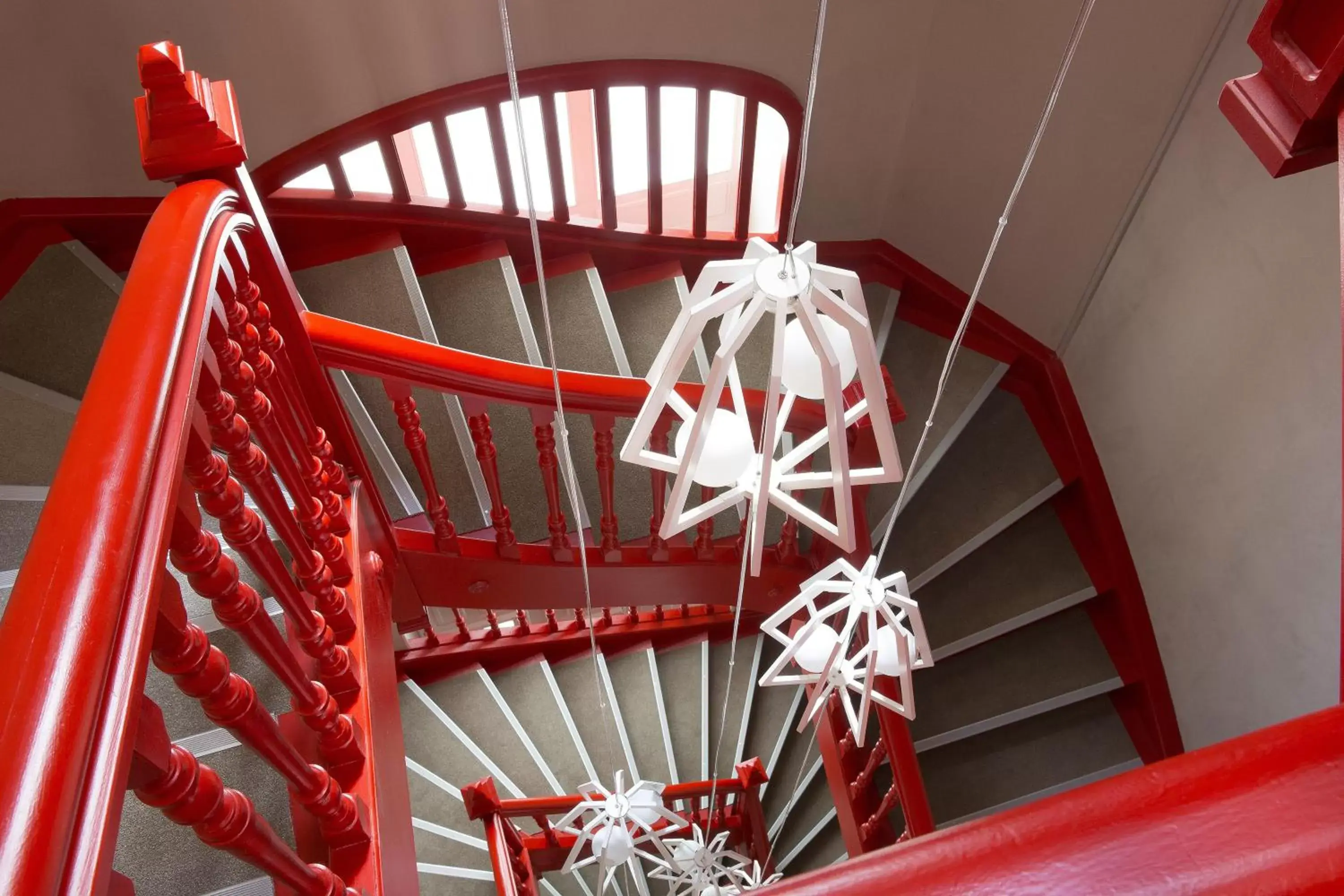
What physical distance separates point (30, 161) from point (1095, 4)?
317 cm

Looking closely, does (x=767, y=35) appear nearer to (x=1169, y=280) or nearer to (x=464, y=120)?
(x=1169, y=280)

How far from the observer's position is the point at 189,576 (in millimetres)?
1197

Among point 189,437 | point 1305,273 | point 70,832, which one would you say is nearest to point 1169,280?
point 1305,273

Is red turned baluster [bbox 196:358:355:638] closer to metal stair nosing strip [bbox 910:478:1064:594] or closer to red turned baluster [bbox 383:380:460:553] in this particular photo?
red turned baluster [bbox 383:380:460:553]

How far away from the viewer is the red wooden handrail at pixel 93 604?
639 millimetres

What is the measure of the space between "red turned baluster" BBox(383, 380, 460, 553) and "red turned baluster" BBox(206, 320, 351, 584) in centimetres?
36

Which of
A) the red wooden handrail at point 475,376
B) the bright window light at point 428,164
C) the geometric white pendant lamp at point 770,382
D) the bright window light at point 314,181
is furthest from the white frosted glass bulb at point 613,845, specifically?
the bright window light at point 428,164

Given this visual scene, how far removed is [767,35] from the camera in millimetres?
3211

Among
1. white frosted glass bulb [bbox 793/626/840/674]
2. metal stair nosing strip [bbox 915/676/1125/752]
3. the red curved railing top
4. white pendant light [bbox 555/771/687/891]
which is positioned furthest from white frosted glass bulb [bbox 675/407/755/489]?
metal stair nosing strip [bbox 915/676/1125/752]

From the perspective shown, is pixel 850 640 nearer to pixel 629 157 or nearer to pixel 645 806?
pixel 645 806

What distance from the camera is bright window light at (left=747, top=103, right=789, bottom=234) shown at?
168 inches

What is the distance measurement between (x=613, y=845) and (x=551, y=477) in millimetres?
1217

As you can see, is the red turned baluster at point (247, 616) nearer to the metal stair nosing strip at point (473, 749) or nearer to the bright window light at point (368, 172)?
the metal stair nosing strip at point (473, 749)

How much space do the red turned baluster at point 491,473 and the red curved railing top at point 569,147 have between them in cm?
114
